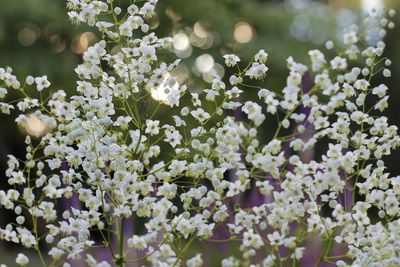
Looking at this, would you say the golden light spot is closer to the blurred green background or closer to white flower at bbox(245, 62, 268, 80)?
the blurred green background

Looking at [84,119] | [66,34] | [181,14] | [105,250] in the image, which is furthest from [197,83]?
[84,119]

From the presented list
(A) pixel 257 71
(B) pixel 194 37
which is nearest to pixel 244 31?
(B) pixel 194 37

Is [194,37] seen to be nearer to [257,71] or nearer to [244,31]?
[244,31]

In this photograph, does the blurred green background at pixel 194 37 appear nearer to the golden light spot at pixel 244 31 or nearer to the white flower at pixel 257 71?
the golden light spot at pixel 244 31

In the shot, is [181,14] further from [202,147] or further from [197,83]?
[202,147]

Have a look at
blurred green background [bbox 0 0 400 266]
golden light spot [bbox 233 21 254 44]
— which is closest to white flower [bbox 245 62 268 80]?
blurred green background [bbox 0 0 400 266]

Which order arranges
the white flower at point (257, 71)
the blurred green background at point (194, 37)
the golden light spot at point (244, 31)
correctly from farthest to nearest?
A: the golden light spot at point (244, 31), the blurred green background at point (194, 37), the white flower at point (257, 71)

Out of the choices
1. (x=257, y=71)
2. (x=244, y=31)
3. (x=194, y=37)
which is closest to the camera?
(x=257, y=71)

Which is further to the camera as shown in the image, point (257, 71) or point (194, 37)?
point (194, 37)

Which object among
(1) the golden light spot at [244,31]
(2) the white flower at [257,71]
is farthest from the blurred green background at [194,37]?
(2) the white flower at [257,71]
